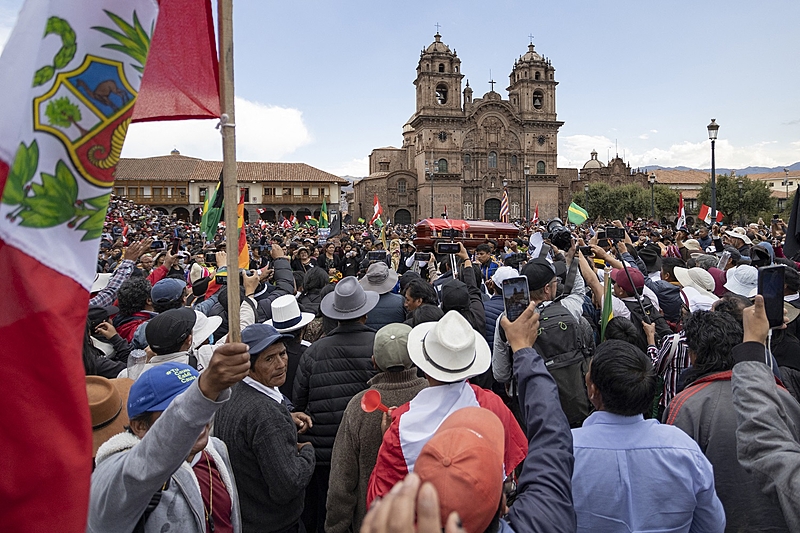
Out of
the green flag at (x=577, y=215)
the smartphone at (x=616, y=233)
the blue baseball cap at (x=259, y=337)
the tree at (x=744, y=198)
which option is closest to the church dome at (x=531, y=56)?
the tree at (x=744, y=198)

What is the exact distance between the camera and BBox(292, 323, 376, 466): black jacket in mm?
3666

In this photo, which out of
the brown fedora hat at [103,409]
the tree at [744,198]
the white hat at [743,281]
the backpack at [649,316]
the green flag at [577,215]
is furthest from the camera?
the tree at [744,198]

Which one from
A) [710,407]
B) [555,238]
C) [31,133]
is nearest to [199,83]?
[31,133]

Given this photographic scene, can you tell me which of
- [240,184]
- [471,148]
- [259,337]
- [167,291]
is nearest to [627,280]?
[259,337]

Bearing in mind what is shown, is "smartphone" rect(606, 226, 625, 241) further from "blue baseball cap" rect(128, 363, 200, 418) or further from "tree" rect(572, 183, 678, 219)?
"tree" rect(572, 183, 678, 219)

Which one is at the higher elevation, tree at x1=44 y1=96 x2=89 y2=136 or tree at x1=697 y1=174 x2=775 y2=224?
tree at x1=697 y1=174 x2=775 y2=224

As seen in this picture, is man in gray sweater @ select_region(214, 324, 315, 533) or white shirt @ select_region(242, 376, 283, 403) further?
white shirt @ select_region(242, 376, 283, 403)

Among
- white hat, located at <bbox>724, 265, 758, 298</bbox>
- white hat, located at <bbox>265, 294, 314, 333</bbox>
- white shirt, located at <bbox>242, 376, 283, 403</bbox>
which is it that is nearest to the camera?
white shirt, located at <bbox>242, 376, 283, 403</bbox>

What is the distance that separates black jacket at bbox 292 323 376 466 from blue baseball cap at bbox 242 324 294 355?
748 millimetres

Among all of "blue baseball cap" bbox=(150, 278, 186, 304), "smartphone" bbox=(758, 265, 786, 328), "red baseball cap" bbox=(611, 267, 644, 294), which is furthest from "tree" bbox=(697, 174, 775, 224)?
"smartphone" bbox=(758, 265, 786, 328)

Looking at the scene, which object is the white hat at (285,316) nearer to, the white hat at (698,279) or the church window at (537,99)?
the white hat at (698,279)

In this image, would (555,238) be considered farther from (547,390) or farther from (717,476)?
(547,390)

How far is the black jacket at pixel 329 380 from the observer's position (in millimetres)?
3666

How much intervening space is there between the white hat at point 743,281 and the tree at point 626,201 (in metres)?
56.5
